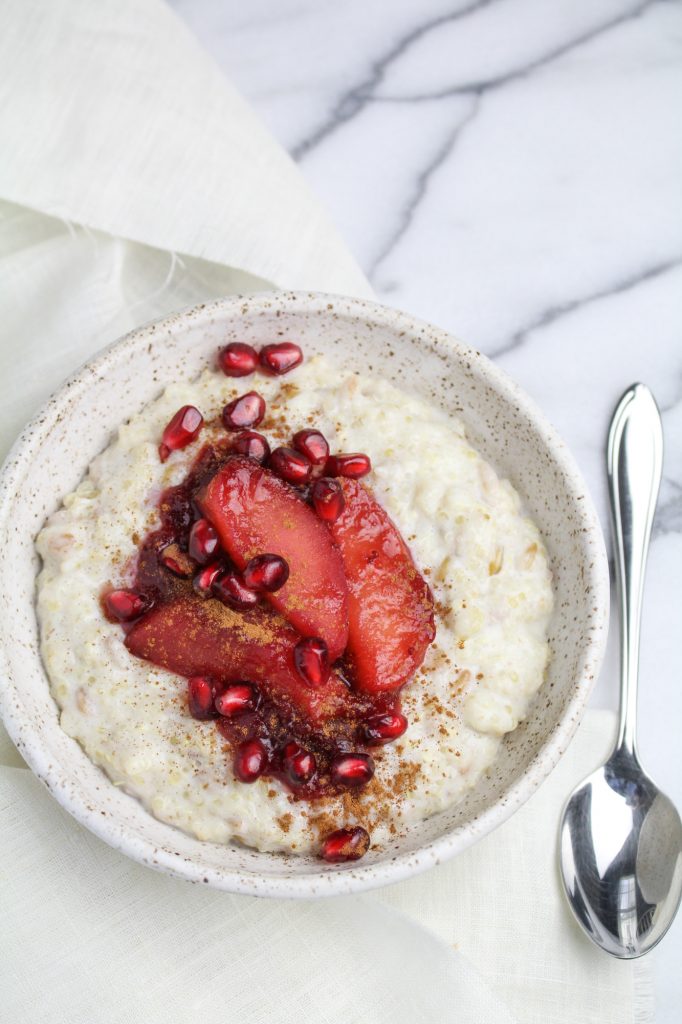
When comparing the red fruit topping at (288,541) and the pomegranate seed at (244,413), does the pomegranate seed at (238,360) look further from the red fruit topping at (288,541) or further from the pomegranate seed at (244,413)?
the red fruit topping at (288,541)

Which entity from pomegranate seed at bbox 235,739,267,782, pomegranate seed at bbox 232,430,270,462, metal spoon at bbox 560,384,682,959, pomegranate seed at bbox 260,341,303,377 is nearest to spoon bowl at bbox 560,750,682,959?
metal spoon at bbox 560,384,682,959

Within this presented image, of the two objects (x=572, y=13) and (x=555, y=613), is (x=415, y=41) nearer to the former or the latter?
(x=572, y=13)

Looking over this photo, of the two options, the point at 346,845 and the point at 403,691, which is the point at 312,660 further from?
the point at 346,845

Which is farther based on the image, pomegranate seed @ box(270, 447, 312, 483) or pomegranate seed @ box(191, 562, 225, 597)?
pomegranate seed @ box(270, 447, 312, 483)

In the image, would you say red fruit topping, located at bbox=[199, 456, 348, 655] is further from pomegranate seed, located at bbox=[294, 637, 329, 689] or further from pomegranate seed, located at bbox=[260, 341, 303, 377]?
pomegranate seed, located at bbox=[260, 341, 303, 377]

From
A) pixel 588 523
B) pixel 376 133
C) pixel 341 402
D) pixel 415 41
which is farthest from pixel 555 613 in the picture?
pixel 415 41

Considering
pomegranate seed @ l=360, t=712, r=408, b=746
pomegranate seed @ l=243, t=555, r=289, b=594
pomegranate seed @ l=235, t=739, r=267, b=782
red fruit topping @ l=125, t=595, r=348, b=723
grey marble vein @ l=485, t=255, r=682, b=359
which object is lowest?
pomegranate seed @ l=235, t=739, r=267, b=782
